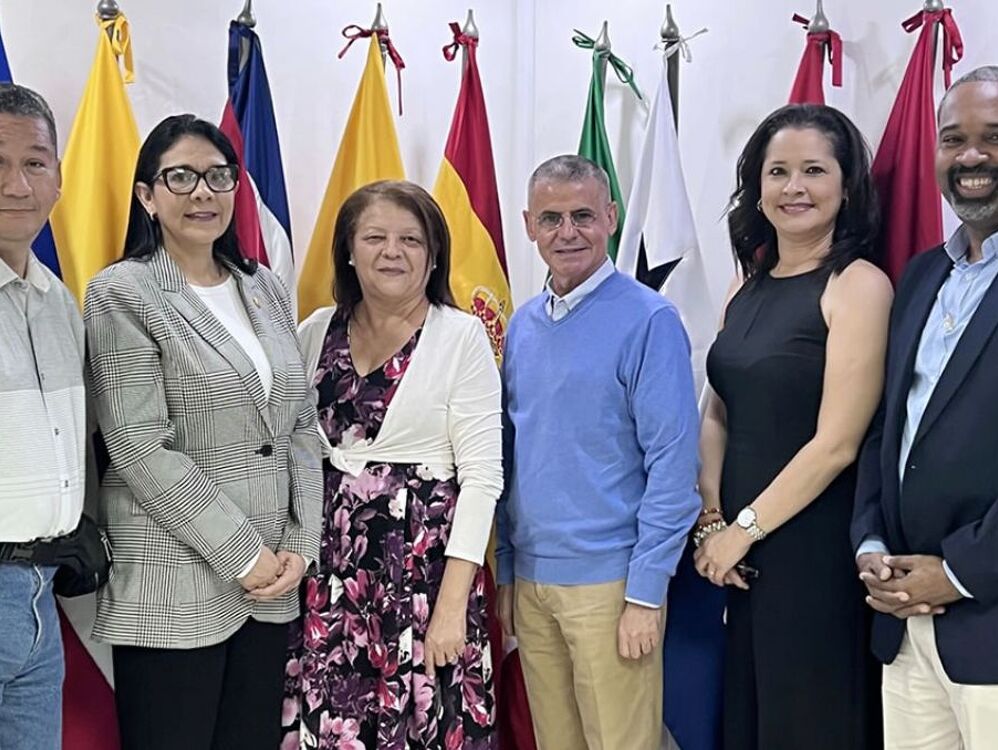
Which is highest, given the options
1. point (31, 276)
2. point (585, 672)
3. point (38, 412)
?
point (31, 276)

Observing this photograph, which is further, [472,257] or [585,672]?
[472,257]

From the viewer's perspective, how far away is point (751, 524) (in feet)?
6.20

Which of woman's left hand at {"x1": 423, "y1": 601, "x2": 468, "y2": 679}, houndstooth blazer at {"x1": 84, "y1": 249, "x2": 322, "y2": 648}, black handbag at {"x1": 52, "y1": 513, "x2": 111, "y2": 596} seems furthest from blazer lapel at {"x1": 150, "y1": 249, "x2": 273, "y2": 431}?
woman's left hand at {"x1": 423, "y1": 601, "x2": 468, "y2": 679}

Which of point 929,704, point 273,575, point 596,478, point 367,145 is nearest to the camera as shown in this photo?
point 929,704

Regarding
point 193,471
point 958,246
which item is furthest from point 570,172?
point 193,471

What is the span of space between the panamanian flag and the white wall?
121 mm

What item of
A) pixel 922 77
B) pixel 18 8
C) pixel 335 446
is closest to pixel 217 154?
pixel 335 446

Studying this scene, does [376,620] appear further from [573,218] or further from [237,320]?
[573,218]

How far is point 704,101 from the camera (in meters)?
2.76

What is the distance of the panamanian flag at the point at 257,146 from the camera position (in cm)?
239

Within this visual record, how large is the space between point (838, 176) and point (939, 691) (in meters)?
0.97

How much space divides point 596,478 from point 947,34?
1254mm

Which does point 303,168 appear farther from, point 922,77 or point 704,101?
point 922,77

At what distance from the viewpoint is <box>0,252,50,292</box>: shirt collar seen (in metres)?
1.55
